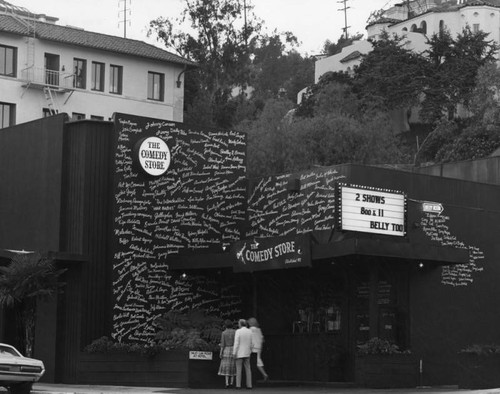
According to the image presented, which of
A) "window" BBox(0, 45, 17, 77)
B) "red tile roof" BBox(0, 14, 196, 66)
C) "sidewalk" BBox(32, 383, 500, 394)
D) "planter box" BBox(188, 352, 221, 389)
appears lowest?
"sidewalk" BBox(32, 383, 500, 394)

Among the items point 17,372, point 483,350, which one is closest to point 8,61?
point 17,372

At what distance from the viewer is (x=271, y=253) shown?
27625 millimetres

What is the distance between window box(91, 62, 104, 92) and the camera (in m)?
67.1

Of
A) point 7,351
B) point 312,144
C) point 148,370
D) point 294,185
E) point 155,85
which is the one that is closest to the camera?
point 7,351

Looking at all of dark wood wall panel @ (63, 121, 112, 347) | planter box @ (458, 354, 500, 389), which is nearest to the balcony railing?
dark wood wall panel @ (63, 121, 112, 347)

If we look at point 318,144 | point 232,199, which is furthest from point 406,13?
point 232,199

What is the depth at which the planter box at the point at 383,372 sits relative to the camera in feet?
84.4

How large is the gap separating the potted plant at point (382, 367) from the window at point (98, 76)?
4401cm

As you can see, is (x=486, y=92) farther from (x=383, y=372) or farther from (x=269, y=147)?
(x=383, y=372)

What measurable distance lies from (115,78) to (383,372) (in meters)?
45.4

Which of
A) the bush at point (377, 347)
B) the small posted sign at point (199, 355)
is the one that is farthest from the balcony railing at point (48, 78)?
the bush at point (377, 347)

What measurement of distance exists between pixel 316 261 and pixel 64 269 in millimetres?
6805

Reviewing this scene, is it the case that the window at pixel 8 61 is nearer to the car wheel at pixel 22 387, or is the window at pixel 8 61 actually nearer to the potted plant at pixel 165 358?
the potted plant at pixel 165 358

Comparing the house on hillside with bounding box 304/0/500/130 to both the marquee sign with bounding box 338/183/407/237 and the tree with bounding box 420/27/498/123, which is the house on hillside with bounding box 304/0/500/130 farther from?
the marquee sign with bounding box 338/183/407/237
